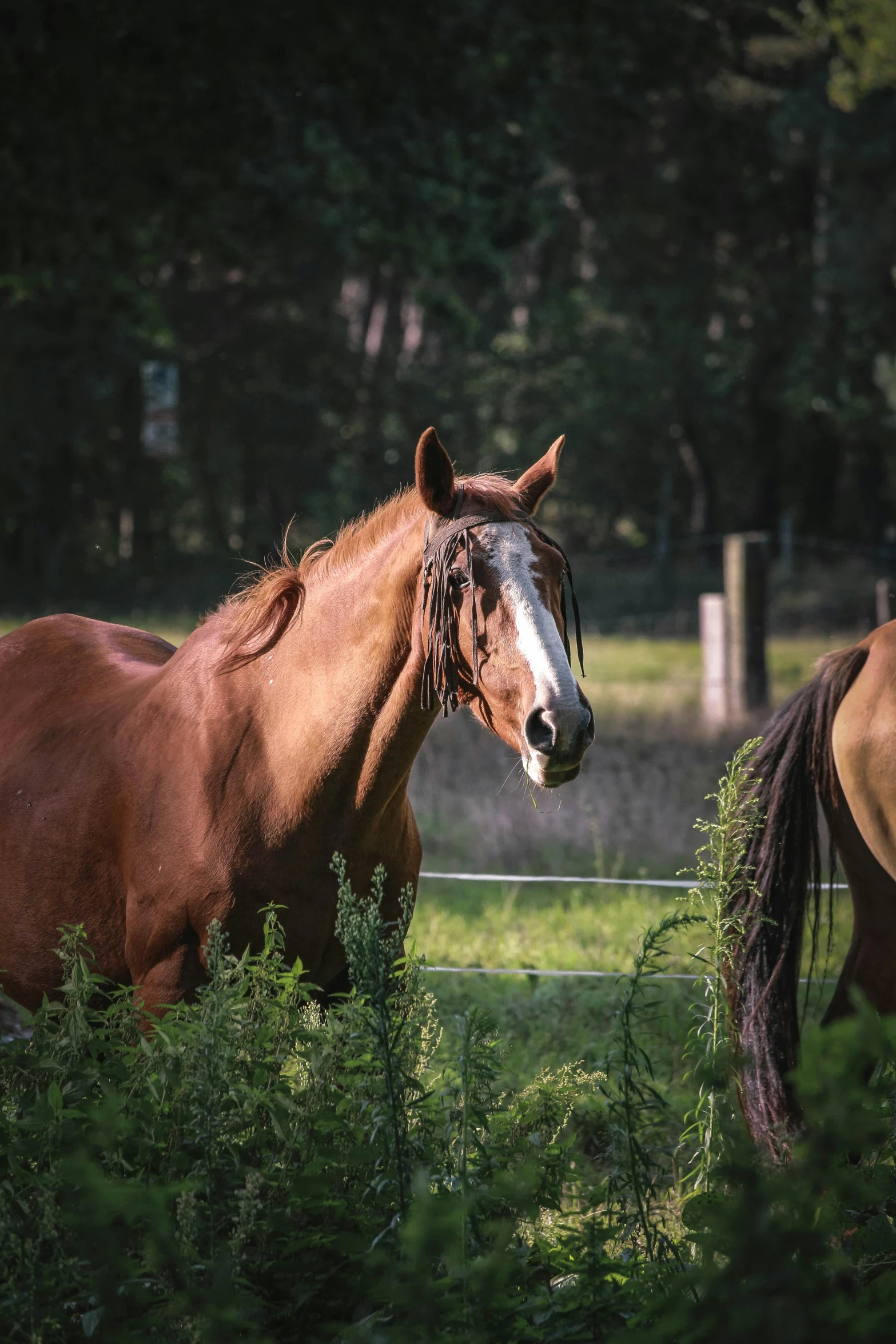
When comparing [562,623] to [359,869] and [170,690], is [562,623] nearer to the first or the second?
[359,869]

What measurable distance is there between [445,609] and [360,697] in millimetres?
344

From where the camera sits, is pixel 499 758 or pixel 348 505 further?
pixel 348 505

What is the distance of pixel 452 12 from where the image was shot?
8.68 m

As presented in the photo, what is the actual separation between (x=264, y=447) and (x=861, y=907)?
73.1ft

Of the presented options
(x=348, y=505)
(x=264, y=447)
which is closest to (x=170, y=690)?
(x=348, y=505)

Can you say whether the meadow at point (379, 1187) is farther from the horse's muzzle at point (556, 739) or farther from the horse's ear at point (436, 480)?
the horse's ear at point (436, 480)

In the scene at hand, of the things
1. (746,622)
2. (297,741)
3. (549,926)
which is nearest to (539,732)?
(297,741)

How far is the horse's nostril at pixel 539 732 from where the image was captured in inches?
97.0

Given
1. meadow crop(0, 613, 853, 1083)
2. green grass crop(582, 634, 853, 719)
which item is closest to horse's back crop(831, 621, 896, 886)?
meadow crop(0, 613, 853, 1083)

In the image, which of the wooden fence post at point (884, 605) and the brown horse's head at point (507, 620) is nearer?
the brown horse's head at point (507, 620)

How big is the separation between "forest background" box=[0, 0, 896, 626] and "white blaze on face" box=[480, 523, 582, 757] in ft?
21.2

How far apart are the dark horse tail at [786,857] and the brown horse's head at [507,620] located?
4.95ft

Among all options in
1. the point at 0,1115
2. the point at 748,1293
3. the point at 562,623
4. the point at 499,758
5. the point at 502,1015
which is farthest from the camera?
the point at 499,758

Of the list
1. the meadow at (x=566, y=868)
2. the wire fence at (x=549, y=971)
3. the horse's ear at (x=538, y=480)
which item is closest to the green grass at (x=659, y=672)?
the meadow at (x=566, y=868)
